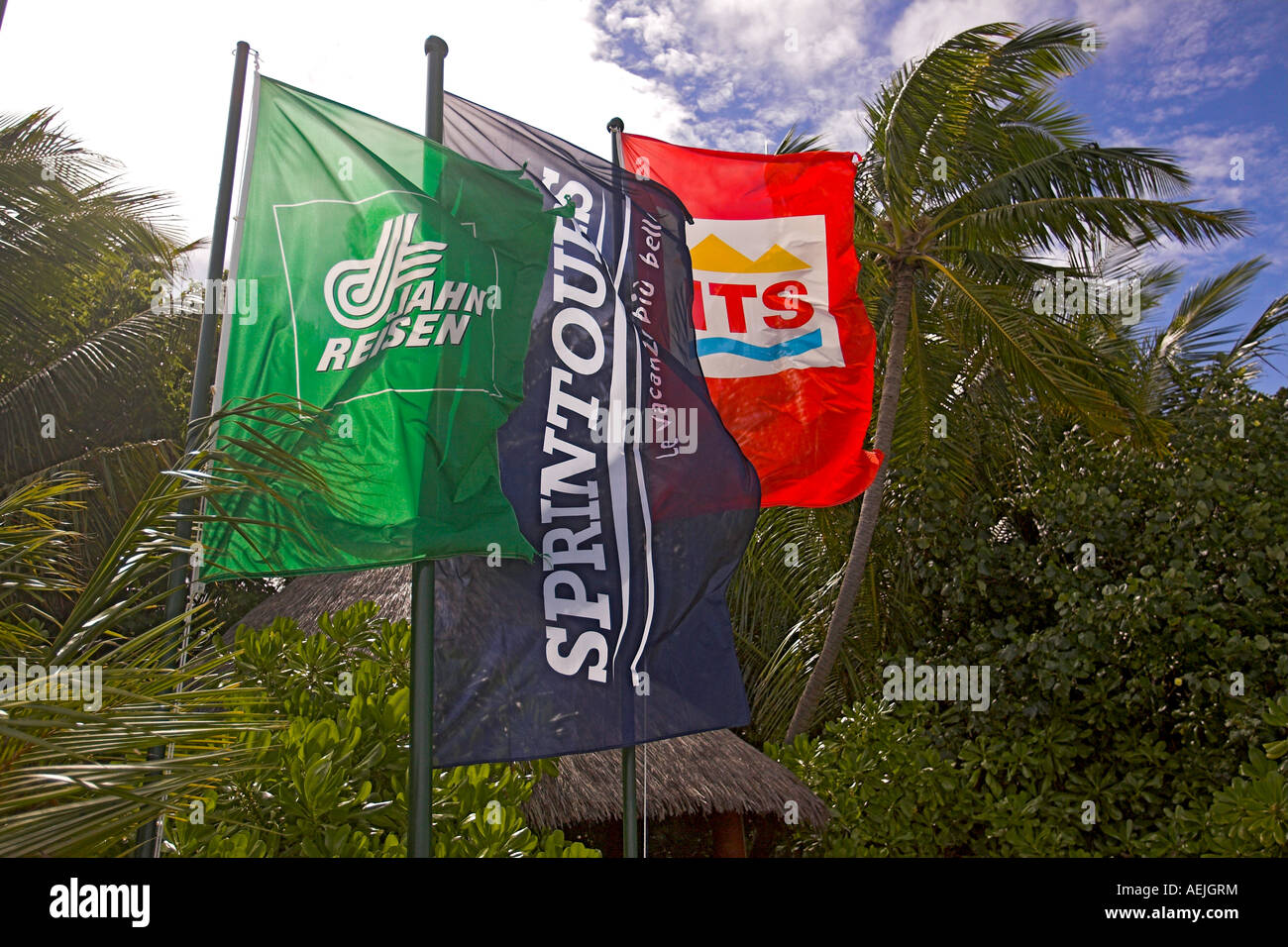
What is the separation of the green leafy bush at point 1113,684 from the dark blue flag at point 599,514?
4.31m

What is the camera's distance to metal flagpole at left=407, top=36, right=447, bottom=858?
3.79 metres

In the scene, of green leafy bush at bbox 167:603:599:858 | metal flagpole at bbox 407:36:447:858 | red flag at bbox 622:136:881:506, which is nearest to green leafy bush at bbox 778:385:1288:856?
red flag at bbox 622:136:881:506

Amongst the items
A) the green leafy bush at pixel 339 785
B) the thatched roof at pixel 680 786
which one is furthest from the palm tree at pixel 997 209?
the green leafy bush at pixel 339 785

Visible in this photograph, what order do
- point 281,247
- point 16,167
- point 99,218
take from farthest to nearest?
point 99,218 → point 16,167 → point 281,247

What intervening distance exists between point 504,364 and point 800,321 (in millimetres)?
3136

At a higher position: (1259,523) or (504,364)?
(504,364)

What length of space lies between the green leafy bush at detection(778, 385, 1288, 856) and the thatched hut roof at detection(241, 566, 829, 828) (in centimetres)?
76

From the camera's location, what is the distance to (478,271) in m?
4.32

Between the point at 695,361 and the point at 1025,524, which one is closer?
the point at 695,361

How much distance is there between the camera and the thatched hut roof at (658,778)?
671cm

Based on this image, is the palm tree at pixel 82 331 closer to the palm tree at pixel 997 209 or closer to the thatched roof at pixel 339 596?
the thatched roof at pixel 339 596
